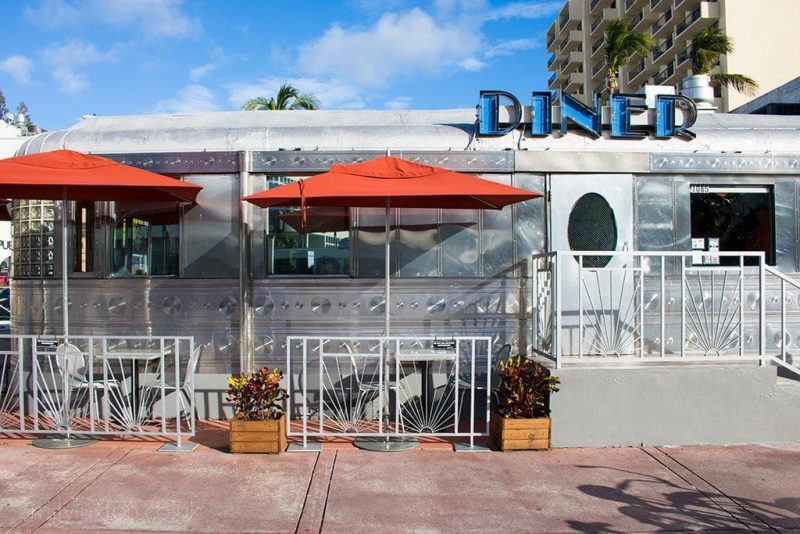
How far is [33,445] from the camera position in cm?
619

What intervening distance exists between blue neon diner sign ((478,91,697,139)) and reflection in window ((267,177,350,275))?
187 cm

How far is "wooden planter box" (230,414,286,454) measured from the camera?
5.95m

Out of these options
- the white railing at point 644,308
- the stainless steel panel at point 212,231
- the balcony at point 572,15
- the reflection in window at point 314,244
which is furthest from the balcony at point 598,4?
the stainless steel panel at point 212,231

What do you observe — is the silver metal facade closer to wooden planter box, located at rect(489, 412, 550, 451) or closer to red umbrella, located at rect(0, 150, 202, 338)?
red umbrella, located at rect(0, 150, 202, 338)

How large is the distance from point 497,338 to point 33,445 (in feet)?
15.3

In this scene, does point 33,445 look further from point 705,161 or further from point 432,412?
point 705,161

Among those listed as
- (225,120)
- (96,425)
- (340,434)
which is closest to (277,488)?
(340,434)

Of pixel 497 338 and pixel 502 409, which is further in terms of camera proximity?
pixel 497 338

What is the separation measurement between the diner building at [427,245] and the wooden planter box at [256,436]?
117 cm

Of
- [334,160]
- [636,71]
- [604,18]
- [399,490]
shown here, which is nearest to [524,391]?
[399,490]

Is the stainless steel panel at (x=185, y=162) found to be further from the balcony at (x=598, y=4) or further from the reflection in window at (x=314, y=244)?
the balcony at (x=598, y=4)

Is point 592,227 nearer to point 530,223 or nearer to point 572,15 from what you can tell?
point 530,223

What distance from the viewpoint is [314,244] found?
730cm

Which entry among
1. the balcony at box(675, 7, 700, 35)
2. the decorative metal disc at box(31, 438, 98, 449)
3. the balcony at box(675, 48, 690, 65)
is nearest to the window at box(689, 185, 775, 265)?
the decorative metal disc at box(31, 438, 98, 449)
